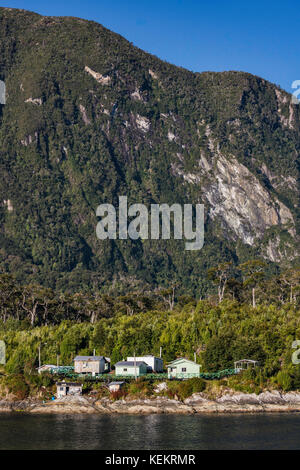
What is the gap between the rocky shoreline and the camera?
104 m

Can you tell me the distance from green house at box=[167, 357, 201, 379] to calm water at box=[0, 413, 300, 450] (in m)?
13.8

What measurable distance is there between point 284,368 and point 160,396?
18905 millimetres

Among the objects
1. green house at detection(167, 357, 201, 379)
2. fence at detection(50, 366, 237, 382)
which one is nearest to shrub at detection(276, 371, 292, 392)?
fence at detection(50, 366, 237, 382)

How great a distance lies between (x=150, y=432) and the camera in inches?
3415

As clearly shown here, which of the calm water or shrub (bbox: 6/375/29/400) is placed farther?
shrub (bbox: 6/375/29/400)

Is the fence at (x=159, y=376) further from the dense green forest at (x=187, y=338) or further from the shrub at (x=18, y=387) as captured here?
the shrub at (x=18, y=387)

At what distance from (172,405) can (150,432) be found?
1859 centimetres

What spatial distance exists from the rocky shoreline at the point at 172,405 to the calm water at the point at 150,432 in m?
3.71

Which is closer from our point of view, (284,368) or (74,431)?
(74,431)

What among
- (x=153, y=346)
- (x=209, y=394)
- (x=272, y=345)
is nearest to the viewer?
(x=209, y=394)

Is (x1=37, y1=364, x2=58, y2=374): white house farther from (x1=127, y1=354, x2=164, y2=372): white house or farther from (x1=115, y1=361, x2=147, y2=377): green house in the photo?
(x1=127, y1=354, x2=164, y2=372): white house

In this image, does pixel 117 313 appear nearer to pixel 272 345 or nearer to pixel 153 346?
pixel 153 346
